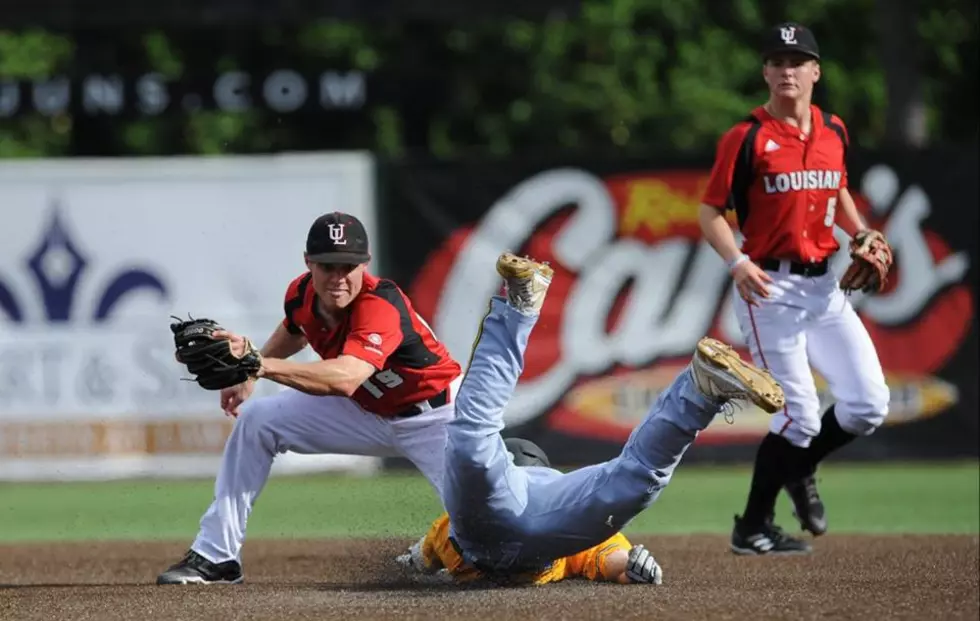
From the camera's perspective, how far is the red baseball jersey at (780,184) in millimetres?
7289

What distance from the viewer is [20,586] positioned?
22.1ft

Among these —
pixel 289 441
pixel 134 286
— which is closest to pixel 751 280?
pixel 289 441

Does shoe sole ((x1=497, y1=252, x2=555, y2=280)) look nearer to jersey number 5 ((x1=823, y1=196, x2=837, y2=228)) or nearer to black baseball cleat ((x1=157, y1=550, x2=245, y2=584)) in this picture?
black baseball cleat ((x1=157, y1=550, x2=245, y2=584))

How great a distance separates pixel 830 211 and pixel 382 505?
3.55m

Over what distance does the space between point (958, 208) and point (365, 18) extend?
4.77m

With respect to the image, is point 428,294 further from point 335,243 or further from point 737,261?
point 335,243

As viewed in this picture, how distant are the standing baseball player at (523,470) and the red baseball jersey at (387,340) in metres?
0.60

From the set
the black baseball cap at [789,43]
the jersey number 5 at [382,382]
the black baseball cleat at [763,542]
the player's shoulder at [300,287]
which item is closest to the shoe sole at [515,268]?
the jersey number 5 at [382,382]

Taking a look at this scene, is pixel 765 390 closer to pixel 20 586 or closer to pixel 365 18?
pixel 20 586

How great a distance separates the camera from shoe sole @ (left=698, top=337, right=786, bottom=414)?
5.25 metres

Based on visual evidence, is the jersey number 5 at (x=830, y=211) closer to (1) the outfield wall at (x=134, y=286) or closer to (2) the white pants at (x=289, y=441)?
(2) the white pants at (x=289, y=441)

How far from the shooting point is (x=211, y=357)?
5.66 m

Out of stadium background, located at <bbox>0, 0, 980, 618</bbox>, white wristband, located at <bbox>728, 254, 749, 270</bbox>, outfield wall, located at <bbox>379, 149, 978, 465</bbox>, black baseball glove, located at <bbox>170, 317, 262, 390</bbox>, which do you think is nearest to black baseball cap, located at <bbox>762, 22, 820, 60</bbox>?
white wristband, located at <bbox>728, 254, 749, 270</bbox>

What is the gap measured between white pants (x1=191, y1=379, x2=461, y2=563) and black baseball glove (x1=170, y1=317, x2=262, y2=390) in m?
0.78
